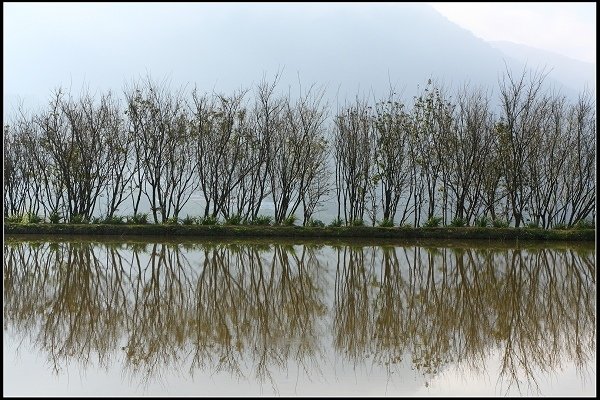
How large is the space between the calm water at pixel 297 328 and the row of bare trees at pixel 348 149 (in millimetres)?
8995

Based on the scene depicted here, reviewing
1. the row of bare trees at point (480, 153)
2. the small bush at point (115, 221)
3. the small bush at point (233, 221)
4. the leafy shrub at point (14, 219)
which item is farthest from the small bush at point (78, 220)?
the row of bare trees at point (480, 153)

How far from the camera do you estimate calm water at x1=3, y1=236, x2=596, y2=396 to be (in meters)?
4.54

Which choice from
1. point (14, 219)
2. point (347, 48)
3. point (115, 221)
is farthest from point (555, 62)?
point (14, 219)

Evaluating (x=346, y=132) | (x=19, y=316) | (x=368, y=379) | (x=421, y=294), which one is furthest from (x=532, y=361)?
(x=346, y=132)

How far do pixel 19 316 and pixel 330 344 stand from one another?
3261 millimetres

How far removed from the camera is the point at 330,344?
550 centimetres

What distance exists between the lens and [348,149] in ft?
67.6

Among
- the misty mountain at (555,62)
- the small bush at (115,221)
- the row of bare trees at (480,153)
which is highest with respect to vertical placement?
the misty mountain at (555,62)

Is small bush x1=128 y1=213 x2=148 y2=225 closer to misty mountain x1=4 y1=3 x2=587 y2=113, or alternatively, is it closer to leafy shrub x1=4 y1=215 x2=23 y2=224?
leafy shrub x1=4 y1=215 x2=23 y2=224

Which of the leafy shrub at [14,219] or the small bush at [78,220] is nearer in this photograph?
the small bush at [78,220]

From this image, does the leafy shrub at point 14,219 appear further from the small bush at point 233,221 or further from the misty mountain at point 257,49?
the misty mountain at point 257,49

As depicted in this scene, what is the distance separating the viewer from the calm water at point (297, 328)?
4539 mm

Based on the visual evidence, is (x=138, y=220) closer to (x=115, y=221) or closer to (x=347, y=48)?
(x=115, y=221)

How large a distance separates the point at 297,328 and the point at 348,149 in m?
14.9
